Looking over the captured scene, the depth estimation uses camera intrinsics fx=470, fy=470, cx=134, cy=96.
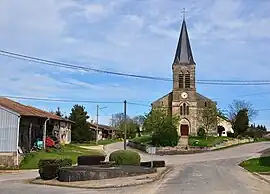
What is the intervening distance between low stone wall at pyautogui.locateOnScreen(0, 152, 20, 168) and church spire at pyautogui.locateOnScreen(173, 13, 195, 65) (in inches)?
2305

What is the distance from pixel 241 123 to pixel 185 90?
1318 cm

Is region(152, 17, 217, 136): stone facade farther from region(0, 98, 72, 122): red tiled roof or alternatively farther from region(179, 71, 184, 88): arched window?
region(0, 98, 72, 122): red tiled roof

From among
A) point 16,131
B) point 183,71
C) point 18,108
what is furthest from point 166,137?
point 16,131

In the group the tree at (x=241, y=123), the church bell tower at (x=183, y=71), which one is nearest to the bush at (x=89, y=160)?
the church bell tower at (x=183, y=71)

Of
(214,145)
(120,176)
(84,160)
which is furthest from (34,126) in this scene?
(214,145)

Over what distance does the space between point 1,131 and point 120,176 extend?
57.3 feet

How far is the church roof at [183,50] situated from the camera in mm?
96688

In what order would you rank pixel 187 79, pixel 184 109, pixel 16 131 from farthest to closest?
pixel 187 79
pixel 184 109
pixel 16 131

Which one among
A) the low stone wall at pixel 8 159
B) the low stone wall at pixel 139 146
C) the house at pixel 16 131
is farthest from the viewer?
the low stone wall at pixel 139 146

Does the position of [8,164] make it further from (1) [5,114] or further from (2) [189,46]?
(2) [189,46]

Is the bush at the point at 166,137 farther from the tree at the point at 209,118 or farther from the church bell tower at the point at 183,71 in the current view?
the church bell tower at the point at 183,71

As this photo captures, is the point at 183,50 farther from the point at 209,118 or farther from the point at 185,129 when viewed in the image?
the point at 185,129

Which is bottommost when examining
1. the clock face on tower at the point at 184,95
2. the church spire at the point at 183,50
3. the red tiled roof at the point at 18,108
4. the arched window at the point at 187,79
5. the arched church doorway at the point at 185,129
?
the arched church doorway at the point at 185,129

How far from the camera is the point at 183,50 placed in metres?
97.2
